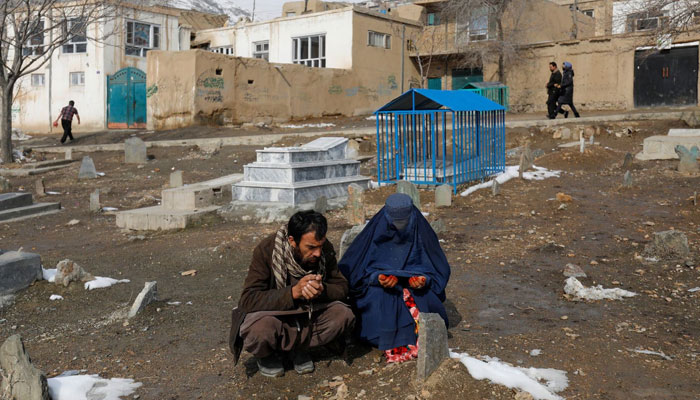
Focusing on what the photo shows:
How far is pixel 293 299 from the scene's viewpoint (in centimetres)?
348

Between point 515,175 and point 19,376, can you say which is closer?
point 19,376

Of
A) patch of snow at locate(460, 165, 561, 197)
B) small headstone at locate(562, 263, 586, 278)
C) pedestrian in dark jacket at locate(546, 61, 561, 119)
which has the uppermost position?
pedestrian in dark jacket at locate(546, 61, 561, 119)

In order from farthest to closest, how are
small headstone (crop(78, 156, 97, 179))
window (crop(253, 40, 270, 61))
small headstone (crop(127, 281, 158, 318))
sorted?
1. window (crop(253, 40, 270, 61))
2. small headstone (crop(78, 156, 97, 179))
3. small headstone (crop(127, 281, 158, 318))

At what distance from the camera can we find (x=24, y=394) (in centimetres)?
340

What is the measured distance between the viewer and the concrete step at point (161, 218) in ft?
29.3

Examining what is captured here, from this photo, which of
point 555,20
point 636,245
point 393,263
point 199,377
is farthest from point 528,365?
point 555,20

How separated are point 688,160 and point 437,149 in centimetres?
411

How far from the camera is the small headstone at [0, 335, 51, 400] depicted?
3.37 m

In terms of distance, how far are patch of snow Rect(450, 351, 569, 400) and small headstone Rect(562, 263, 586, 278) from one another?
2283mm

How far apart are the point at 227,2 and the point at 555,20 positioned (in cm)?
11380

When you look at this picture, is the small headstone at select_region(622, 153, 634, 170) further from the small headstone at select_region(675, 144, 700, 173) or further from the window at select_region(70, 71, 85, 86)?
the window at select_region(70, 71, 85, 86)

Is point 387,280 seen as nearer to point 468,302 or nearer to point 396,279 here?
point 396,279

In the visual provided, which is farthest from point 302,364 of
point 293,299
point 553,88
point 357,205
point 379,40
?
point 379,40

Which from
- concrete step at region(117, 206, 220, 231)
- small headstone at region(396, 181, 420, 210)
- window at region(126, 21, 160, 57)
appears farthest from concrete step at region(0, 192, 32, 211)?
window at region(126, 21, 160, 57)
